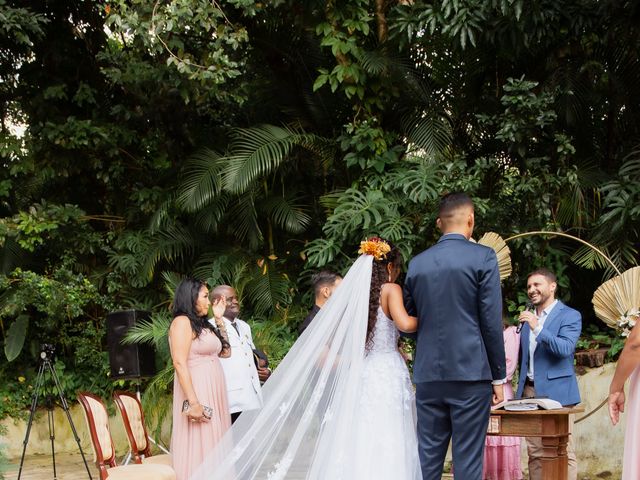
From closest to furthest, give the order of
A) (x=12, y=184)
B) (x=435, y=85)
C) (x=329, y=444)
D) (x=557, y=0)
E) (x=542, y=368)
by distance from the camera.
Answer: (x=329, y=444) < (x=542, y=368) < (x=557, y=0) < (x=435, y=85) < (x=12, y=184)

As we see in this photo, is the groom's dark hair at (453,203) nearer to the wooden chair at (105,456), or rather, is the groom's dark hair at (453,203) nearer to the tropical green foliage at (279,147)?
the wooden chair at (105,456)

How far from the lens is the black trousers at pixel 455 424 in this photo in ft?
15.0

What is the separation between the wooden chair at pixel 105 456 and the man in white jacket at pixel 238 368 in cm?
88

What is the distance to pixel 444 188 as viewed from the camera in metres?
8.83

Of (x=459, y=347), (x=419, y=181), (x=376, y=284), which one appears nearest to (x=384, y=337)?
(x=376, y=284)

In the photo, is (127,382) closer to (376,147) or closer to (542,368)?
(376,147)

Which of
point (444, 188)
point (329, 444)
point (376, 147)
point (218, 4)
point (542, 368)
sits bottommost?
point (329, 444)

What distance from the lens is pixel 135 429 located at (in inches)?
252

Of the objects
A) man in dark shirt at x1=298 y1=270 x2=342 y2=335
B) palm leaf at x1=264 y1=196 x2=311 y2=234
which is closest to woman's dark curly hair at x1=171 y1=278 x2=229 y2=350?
man in dark shirt at x1=298 y1=270 x2=342 y2=335

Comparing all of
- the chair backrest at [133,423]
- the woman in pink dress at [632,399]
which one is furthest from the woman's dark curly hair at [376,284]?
the chair backrest at [133,423]

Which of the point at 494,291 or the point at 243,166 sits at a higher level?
the point at 243,166

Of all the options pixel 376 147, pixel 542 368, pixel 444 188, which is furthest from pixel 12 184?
pixel 542 368

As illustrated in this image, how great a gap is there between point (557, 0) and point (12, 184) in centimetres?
765

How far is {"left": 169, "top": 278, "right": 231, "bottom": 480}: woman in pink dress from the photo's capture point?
592 cm
